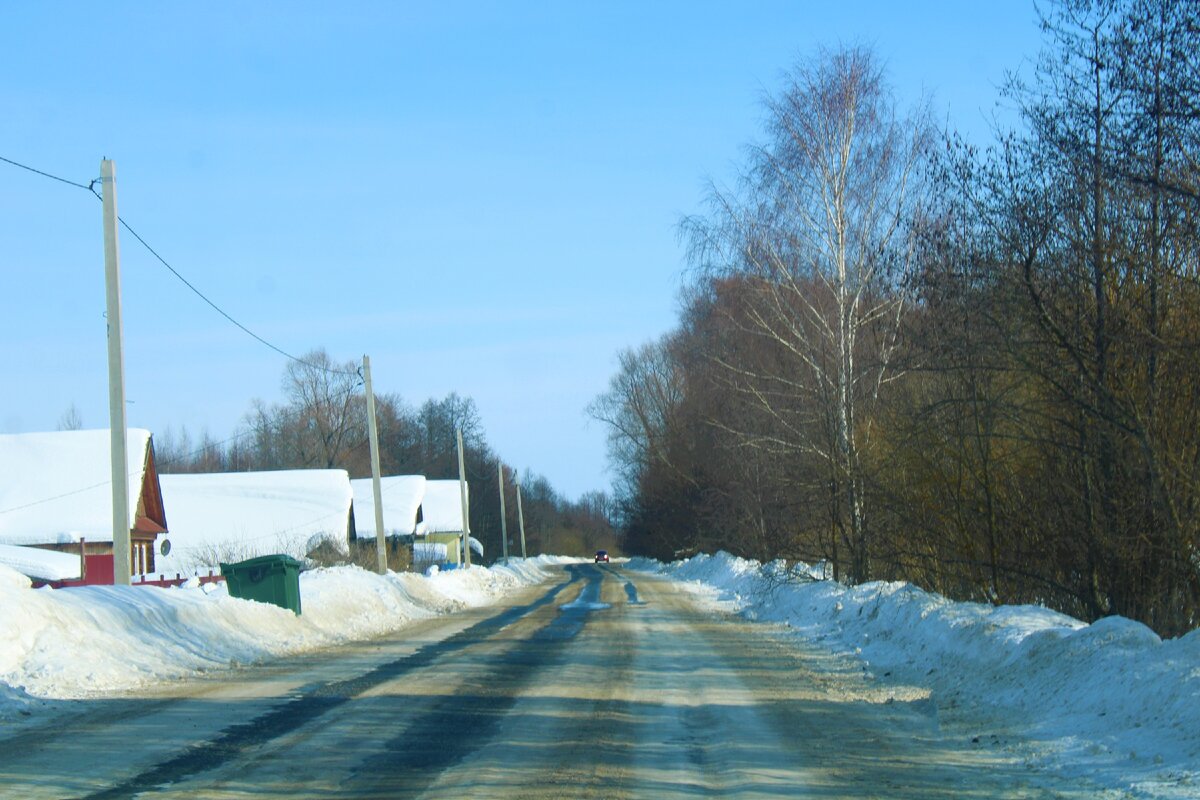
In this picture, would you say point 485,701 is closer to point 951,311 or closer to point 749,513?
point 951,311

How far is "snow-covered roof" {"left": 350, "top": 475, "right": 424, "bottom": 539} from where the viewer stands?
2522 inches

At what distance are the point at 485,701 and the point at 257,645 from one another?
7209 mm

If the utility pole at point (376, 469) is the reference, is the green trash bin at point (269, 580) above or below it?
below

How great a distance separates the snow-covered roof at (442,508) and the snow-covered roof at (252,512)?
1009 inches

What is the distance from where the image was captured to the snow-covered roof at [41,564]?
30531 millimetres

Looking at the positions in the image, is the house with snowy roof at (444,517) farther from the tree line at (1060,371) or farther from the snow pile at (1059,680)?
the snow pile at (1059,680)

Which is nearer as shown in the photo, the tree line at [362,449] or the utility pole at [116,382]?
the utility pole at [116,382]

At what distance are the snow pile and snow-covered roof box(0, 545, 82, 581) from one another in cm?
2289

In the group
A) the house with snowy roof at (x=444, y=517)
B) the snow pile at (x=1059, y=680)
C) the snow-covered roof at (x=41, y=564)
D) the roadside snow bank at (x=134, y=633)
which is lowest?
the snow pile at (x=1059, y=680)

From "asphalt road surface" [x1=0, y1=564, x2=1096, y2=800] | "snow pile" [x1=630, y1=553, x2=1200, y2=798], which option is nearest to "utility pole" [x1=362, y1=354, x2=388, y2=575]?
"asphalt road surface" [x1=0, y1=564, x2=1096, y2=800]

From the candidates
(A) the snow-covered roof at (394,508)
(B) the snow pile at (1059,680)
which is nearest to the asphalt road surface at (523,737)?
(B) the snow pile at (1059,680)

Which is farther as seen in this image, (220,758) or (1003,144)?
(1003,144)

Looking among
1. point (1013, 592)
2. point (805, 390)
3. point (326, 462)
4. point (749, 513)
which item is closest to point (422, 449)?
point (326, 462)

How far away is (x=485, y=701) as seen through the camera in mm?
11055
